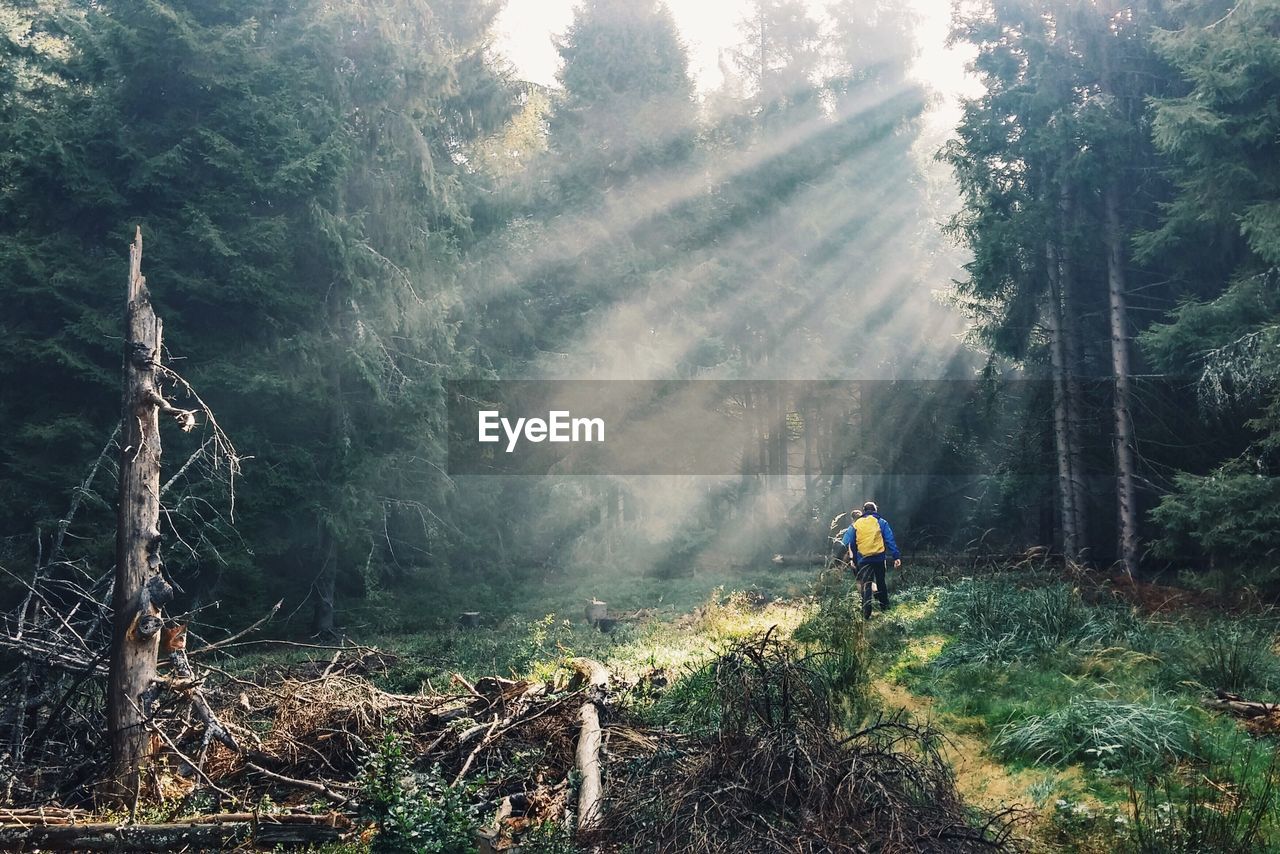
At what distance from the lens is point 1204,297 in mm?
18469

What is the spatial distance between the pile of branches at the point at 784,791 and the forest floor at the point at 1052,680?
0.64 meters

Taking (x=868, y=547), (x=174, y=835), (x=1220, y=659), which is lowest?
(x=174, y=835)

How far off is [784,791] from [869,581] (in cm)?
854

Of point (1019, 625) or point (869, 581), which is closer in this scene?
point (1019, 625)

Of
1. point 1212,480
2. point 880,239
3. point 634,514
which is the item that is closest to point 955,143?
point 1212,480

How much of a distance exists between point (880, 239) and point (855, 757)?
3016 cm

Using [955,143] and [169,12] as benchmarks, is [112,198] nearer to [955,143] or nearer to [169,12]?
[169,12]

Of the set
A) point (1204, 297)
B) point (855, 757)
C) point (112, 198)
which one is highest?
point (112, 198)

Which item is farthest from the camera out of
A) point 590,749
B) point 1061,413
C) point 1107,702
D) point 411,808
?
point 1061,413

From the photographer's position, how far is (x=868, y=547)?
14.1m

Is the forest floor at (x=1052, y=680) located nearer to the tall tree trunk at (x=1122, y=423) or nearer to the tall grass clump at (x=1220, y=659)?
the tall grass clump at (x=1220, y=659)

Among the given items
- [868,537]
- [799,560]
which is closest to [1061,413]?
[868,537]

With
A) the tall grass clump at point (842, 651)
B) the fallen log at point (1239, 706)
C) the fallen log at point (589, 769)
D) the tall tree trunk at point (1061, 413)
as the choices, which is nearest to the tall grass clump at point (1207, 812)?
the fallen log at point (1239, 706)

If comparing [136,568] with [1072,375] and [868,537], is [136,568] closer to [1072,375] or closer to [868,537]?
[868,537]
